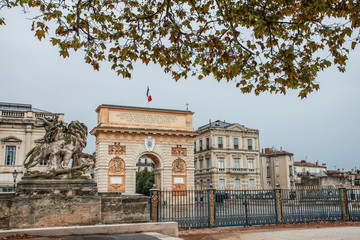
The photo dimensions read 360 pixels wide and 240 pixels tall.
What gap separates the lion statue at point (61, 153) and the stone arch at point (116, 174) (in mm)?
15458

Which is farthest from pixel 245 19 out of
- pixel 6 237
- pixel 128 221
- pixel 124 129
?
pixel 124 129

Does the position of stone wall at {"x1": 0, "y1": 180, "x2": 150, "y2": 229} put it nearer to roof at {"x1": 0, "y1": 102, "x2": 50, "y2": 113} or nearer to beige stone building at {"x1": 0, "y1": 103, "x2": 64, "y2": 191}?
beige stone building at {"x1": 0, "y1": 103, "x2": 64, "y2": 191}

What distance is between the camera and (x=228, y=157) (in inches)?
1629

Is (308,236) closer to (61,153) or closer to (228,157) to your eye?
(61,153)

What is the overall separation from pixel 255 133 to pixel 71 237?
128ft

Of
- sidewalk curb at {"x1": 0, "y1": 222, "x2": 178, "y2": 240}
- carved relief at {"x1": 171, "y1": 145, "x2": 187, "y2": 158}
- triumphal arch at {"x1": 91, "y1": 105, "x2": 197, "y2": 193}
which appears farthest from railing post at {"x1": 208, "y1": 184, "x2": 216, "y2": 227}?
carved relief at {"x1": 171, "y1": 145, "x2": 187, "y2": 158}

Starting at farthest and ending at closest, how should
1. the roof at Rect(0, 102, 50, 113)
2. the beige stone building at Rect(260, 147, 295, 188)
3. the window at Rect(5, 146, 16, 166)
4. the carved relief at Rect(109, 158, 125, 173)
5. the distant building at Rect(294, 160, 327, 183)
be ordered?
the distant building at Rect(294, 160, 327, 183) → the beige stone building at Rect(260, 147, 295, 188) → the roof at Rect(0, 102, 50, 113) → the window at Rect(5, 146, 16, 166) → the carved relief at Rect(109, 158, 125, 173)

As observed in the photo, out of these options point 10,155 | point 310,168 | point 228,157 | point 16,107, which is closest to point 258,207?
point 10,155

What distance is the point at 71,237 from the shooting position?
6.74 meters

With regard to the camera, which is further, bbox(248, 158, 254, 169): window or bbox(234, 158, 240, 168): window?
bbox(248, 158, 254, 169): window

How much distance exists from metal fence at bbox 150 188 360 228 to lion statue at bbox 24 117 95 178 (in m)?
3.09

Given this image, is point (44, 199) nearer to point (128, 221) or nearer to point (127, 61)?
point (128, 221)

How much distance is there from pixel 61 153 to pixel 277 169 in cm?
4103

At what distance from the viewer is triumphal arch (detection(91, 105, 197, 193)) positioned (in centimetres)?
2381
